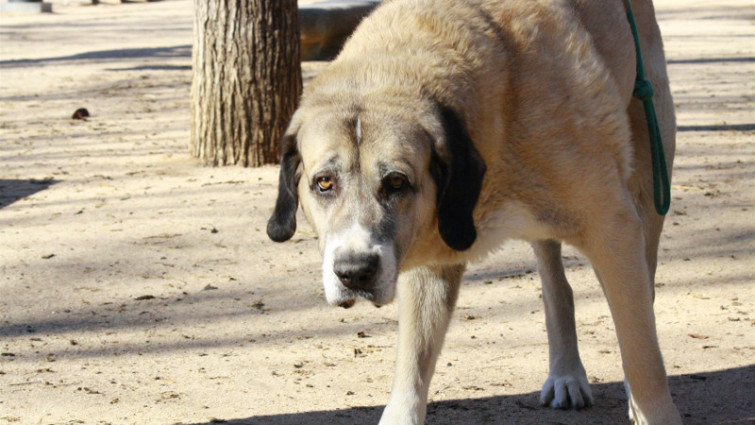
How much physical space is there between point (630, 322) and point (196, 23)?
5.30 m

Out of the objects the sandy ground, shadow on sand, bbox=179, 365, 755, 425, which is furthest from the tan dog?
the sandy ground

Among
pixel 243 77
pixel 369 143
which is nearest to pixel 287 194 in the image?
pixel 369 143

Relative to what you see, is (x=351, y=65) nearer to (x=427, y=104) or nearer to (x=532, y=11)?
(x=427, y=104)

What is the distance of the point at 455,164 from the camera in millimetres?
3238

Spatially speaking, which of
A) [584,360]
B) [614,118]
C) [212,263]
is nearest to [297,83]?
[212,263]

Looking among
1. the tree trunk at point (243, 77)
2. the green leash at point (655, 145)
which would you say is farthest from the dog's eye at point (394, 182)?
the tree trunk at point (243, 77)

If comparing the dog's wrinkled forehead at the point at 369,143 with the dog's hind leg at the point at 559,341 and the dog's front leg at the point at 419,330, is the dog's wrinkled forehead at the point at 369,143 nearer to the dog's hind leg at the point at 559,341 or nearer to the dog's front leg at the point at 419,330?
the dog's front leg at the point at 419,330

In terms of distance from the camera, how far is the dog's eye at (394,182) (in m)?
3.18

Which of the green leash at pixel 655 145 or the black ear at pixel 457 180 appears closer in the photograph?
the black ear at pixel 457 180

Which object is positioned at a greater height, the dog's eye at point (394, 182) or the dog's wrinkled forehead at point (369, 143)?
the dog's wrinkled forehead at point (369, 143)

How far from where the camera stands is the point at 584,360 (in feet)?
15.2

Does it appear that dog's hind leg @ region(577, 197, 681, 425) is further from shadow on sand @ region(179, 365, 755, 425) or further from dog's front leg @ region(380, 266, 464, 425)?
dog's front leg @ region(380, 266, 464, 425)

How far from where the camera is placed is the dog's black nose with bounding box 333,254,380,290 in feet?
10.1

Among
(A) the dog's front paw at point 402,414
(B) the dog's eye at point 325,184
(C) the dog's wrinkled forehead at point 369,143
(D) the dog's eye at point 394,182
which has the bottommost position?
(A) the dog's front paw at point 402,414
